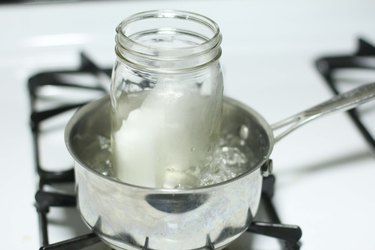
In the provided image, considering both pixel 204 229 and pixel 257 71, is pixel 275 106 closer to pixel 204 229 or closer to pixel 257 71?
pixel 257 71

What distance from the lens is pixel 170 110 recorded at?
488mm

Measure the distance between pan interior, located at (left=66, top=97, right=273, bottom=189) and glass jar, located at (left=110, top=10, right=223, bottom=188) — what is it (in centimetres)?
4

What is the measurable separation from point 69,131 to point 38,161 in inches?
4.7

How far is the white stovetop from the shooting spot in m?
0.56

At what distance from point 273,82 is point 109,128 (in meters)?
0.28

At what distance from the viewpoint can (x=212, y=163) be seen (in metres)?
0.54

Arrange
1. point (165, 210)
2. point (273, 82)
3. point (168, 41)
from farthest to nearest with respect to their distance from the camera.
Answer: point (273, 82)
point (168, 41)
point (165, 210)

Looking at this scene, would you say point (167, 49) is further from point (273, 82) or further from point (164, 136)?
point (273, 82)

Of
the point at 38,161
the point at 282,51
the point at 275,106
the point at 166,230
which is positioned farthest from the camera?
the point at 282,51

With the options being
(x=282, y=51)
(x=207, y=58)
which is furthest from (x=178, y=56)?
(x=282, y=51)

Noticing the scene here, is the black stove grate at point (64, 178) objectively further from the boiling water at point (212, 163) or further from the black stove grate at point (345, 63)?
the black stove grate at point (345, 63)

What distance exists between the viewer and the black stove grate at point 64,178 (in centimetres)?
51

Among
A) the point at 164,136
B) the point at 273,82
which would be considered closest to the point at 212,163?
the point at 164,136

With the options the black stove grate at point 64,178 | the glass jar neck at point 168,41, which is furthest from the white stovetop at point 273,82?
the glass jar neck at point 168,41
